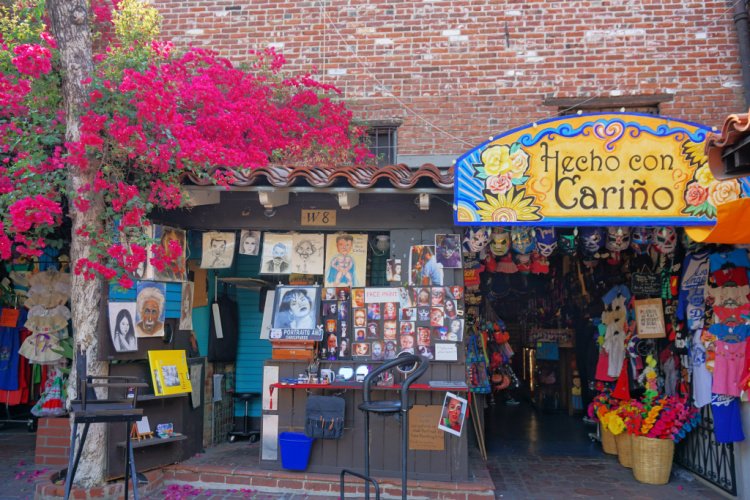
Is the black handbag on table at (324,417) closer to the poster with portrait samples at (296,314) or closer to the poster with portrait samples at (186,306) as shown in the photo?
the poster with portrait samples at (296,314)

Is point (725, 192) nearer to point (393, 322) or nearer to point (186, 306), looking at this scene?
point (393, 322)

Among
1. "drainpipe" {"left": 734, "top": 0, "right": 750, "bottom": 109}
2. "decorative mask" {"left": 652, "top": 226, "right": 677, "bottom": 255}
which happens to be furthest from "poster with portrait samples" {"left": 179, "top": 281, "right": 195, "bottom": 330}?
"drainpipe" {"left": 734, "top": 0, "right": 750, "bottom": 109}

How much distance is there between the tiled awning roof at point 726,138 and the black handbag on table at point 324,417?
166 inches

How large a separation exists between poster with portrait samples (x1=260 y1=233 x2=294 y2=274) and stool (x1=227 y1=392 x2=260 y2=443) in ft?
7.91

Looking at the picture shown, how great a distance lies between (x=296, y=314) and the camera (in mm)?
6926

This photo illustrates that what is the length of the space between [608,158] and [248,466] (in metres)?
5.17

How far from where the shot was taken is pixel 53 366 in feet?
26.0

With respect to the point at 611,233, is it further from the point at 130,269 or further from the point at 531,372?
the point at 531,372

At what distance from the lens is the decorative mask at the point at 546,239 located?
6531mm

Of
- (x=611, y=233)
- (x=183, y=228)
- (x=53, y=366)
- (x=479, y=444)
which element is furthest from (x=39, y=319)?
(x=611, y=233)

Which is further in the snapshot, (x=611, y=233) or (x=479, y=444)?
(x=479, y=444)

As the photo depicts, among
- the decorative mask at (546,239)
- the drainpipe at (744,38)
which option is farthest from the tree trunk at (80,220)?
the drainpipe at (744,38)

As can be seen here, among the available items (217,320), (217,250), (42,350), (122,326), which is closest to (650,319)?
(217,250)

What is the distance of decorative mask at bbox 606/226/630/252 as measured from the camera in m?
6.34
